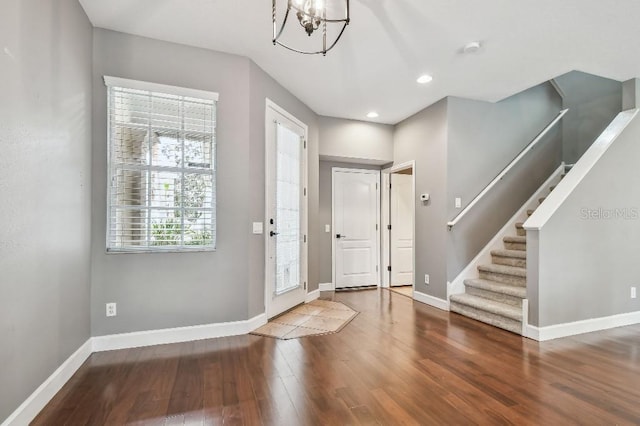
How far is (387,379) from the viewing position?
2250 millimetres

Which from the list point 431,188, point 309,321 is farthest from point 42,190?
point 431,188

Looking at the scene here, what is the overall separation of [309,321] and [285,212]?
4.54 feet

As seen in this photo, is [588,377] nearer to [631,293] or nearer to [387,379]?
[387,379]

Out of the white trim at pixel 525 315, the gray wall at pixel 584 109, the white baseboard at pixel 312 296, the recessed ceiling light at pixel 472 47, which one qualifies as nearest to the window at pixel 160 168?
the white baseboard at pixel 312 296

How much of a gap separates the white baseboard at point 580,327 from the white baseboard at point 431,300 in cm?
109

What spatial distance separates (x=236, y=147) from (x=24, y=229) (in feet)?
5.97

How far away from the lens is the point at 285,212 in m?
3.94

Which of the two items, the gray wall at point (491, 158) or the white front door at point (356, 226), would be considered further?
the white front door at point (356, 226)

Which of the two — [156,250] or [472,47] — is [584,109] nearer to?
[472,47]

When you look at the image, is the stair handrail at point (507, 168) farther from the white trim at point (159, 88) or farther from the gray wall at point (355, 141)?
the white trim at point (159, 88)

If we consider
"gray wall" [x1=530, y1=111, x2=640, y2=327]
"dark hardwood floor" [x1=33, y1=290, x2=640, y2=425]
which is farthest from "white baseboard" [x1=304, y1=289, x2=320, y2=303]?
"gray wall" [x1=530, y1=111, x2=640, y2=327]

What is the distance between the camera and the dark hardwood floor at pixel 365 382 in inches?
71.9

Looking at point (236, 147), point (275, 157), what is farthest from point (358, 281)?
point (236, 147)

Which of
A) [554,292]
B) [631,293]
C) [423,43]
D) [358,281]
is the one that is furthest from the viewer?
[358,281]
